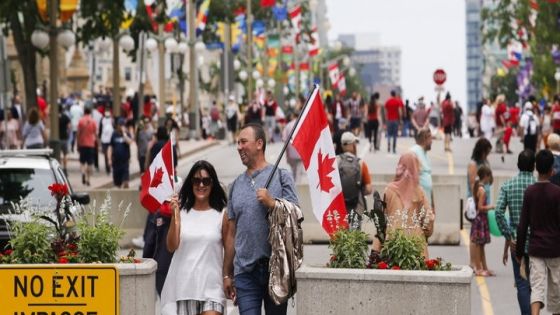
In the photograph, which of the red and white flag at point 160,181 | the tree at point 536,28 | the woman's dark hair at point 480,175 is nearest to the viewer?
the red and white flag at point 160,181

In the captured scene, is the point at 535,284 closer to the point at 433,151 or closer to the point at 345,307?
the point at 345,307

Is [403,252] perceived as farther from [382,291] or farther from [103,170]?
[103,170]

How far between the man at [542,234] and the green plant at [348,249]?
7.05 ft

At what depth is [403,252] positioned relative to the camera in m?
11.0

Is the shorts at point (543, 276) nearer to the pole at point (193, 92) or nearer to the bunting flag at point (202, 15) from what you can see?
the pole at point (193, 92)

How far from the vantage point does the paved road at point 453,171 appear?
1712cm

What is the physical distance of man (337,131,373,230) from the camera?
1792cm

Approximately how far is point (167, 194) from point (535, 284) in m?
3.06

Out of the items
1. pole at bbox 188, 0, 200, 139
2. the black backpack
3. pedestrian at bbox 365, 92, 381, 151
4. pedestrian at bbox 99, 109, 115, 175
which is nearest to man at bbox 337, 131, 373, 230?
the black backpack

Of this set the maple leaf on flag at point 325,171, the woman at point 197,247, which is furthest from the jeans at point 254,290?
the maple leaf on flag at point 325,171

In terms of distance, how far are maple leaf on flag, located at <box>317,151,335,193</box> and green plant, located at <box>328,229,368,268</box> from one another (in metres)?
0.49

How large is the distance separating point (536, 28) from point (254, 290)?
61290 mm

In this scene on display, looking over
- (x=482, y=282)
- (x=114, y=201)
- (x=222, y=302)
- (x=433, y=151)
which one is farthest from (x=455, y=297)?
(x=433, y=151)

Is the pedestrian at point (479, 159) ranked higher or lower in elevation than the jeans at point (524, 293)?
higher
